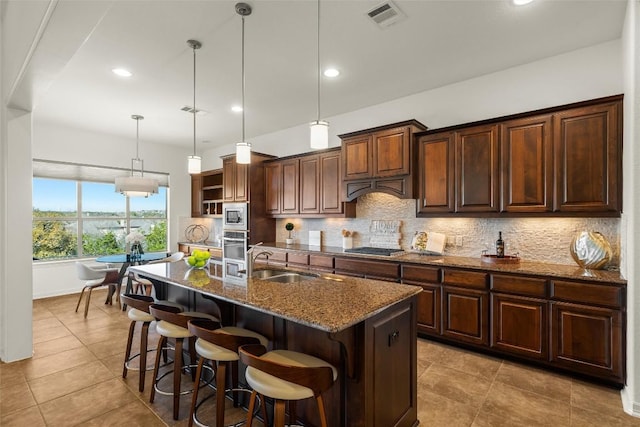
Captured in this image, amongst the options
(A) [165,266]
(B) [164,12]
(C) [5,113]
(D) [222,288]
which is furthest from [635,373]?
(C) [5,113]

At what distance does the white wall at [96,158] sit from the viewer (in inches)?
209

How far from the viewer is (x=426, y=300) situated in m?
3.40

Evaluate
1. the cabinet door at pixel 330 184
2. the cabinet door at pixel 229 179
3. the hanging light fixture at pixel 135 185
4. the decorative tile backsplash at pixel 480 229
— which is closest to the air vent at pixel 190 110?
the hanging light fixture at pixel 135 185

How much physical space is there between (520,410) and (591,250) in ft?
5.24

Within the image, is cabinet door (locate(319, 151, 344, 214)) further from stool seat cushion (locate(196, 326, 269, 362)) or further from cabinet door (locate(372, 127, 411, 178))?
stool seat cushion (locate(196, 326, 269, 362))

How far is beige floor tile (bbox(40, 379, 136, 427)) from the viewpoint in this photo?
85.3 inches

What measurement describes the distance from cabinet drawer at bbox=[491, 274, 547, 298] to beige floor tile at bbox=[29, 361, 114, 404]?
3.67 m

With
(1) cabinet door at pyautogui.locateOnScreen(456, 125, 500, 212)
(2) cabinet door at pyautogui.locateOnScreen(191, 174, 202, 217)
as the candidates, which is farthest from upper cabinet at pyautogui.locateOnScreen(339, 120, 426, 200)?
(2) cabinet door at pyautogui.locateOnScreen(191, 174, 202, 217)

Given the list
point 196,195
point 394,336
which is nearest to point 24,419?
point 394,336

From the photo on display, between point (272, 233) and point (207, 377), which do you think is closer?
point (207, 377)

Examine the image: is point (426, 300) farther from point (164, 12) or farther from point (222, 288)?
point (164, 12)

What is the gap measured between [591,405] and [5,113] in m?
5.76

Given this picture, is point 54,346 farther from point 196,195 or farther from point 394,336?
point 196,195

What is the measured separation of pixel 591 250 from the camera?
2.79 m
